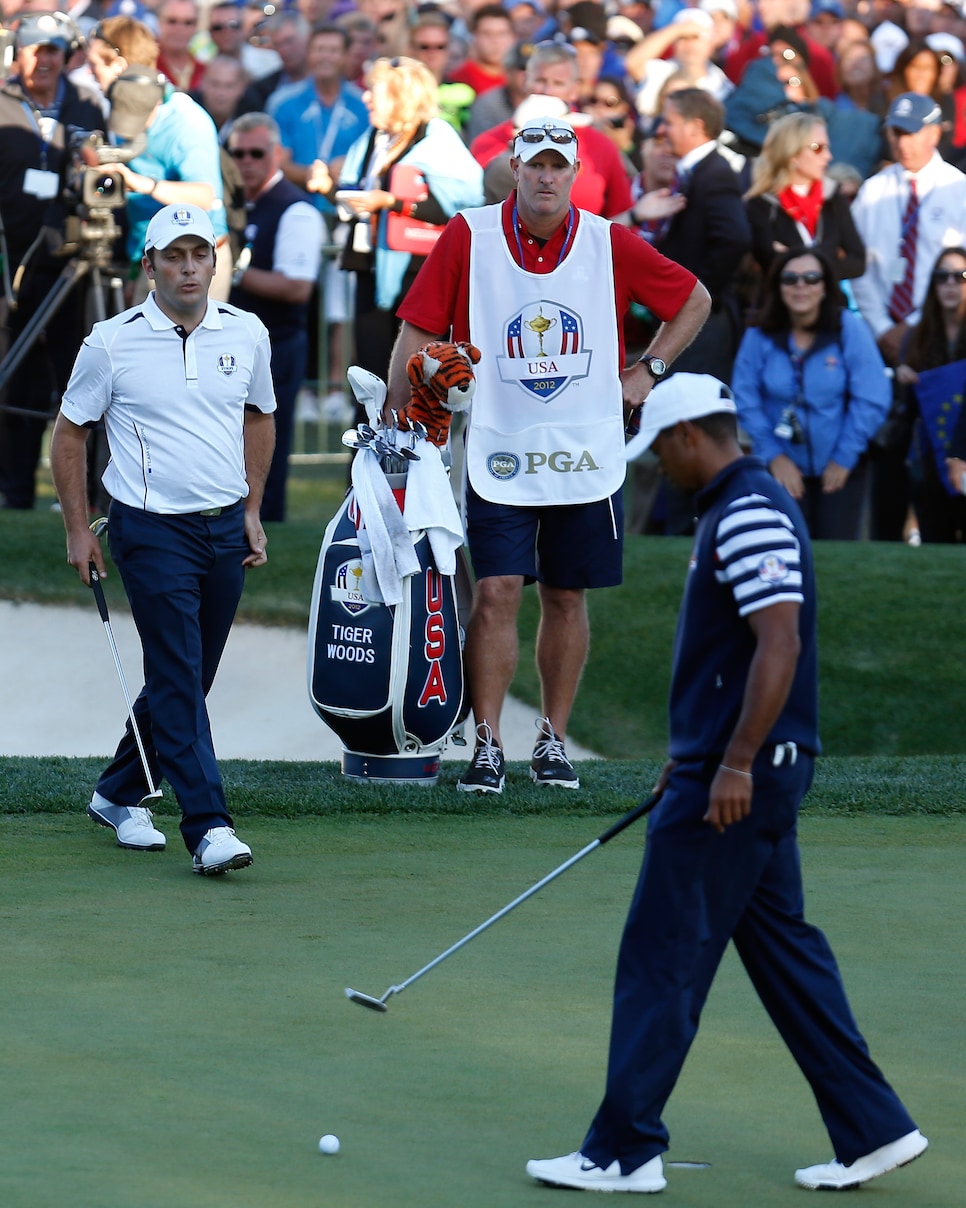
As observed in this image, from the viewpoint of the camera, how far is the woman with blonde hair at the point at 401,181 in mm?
11016

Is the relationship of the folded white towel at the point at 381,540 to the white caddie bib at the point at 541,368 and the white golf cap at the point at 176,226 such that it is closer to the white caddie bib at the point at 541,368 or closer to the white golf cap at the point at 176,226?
the white caddie bib at the point at 541,368

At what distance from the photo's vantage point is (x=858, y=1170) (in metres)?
3.81

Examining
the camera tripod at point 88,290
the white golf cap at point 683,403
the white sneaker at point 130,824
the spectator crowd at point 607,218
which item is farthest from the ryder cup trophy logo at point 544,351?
the camera tripod at point 88,290

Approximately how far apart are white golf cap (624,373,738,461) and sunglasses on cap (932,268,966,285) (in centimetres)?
755

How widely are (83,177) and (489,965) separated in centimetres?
652

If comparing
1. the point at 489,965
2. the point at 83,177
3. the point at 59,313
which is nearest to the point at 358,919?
the point at 489,965

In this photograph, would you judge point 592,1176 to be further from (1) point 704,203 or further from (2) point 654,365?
(1) point 704,203

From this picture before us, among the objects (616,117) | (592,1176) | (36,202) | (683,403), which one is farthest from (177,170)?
(592,1176)

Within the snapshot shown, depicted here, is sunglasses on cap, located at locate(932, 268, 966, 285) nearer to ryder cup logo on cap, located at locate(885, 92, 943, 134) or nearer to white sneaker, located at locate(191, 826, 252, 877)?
ryder cup logo on cap, located at locate(885, 92, 943, 134)

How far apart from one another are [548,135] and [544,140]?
0.07 ft

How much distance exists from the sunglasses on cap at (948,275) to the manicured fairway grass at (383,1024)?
4901 mm

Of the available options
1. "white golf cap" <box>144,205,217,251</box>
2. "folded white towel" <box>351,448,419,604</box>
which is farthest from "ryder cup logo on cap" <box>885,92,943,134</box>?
"white golf cap" <box>144,205,217,251</box>

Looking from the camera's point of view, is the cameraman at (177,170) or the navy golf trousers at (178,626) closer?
the navy golf trousers at (178,626)

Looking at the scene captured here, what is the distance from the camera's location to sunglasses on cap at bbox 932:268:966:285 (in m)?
11.1
